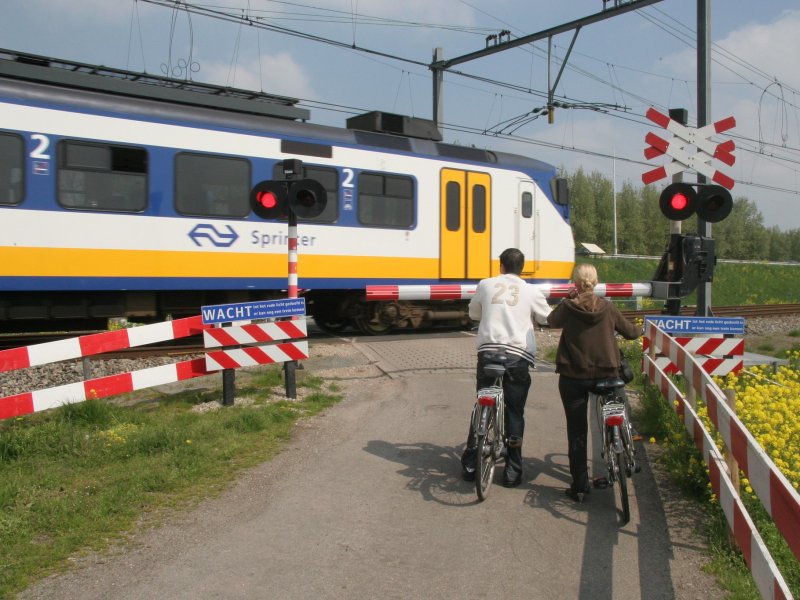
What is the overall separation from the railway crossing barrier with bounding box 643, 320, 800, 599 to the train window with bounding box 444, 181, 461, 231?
336 inches

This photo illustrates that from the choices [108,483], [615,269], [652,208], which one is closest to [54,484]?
[108,483]

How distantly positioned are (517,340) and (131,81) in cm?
831

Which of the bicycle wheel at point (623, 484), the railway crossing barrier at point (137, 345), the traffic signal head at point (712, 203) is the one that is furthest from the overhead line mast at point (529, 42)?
the bicycle wheel at point (623, 484)

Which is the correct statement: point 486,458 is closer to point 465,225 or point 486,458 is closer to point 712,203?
point 712,203

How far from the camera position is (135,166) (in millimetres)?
11125

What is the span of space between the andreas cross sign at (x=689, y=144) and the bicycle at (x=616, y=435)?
14.2ft

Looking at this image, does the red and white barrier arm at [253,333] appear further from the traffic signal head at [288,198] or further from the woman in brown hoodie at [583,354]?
the woman in brown hoodie at [583,354]

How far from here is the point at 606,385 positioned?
5.35 metres

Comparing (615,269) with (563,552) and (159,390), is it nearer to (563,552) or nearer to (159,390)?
(159,390)

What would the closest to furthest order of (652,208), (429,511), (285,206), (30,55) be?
(429,511) → (285,206) → (30,55) → (652,208)

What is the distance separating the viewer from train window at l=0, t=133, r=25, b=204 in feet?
33.0

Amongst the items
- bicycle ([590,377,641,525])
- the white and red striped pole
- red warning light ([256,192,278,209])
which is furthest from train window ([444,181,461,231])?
bicycle ([590,377,641,525])

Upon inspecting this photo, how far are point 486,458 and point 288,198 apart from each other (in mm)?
4381

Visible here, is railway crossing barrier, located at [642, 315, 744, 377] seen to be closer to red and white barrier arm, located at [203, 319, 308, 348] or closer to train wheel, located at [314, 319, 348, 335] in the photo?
red and white barrier arm, located at [203, 319, 308, 348]
